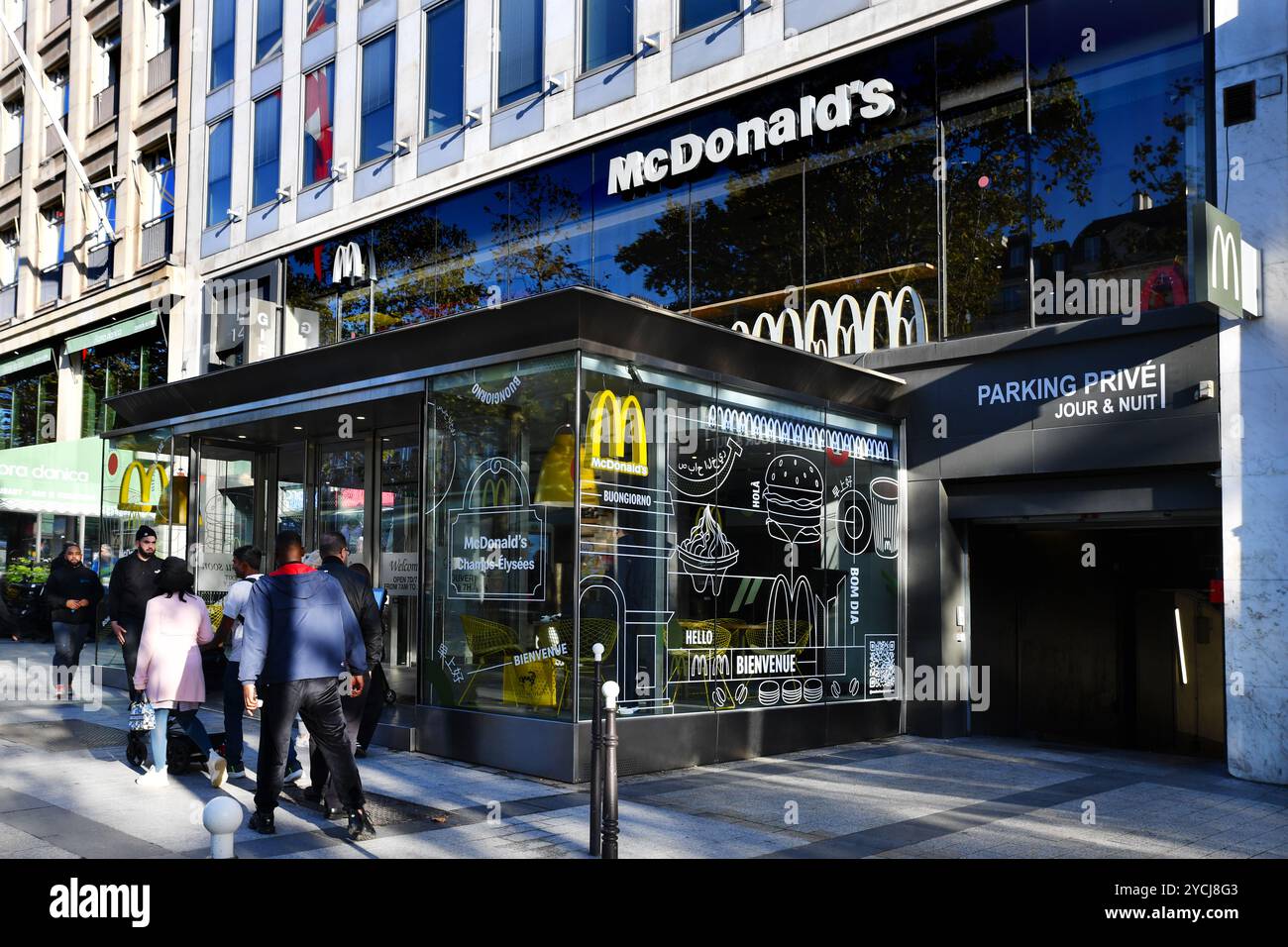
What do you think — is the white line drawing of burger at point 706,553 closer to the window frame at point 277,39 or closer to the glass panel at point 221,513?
the glass panel at point 221,513

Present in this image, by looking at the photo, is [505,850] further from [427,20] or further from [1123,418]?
[427,20]

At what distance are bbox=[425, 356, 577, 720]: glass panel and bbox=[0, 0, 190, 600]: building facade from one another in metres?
13.9

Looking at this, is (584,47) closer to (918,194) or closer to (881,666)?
(918,194)

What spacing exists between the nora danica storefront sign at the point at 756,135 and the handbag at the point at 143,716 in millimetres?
9546

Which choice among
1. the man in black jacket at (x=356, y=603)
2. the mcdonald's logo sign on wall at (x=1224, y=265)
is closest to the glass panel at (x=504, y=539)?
the man in black jacket at (x=356, y=603)

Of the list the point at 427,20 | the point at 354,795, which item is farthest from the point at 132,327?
the point at 354,795

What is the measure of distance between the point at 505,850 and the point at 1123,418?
7935mm

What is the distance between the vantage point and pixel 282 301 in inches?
842

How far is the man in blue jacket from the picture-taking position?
766 centimetres

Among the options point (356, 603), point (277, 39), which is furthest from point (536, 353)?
point (277, 39)

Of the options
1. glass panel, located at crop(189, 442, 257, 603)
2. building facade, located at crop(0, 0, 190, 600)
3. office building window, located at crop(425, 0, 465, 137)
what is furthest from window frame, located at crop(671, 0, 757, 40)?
building facade, located at crop(0, 0, 190, 600)

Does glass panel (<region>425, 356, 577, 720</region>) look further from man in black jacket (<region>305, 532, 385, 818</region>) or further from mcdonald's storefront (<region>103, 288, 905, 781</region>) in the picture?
man in black jacket (<region>305, 532, 385, 818</region>)

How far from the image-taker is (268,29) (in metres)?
22.2

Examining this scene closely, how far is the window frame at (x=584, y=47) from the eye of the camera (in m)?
16.2
